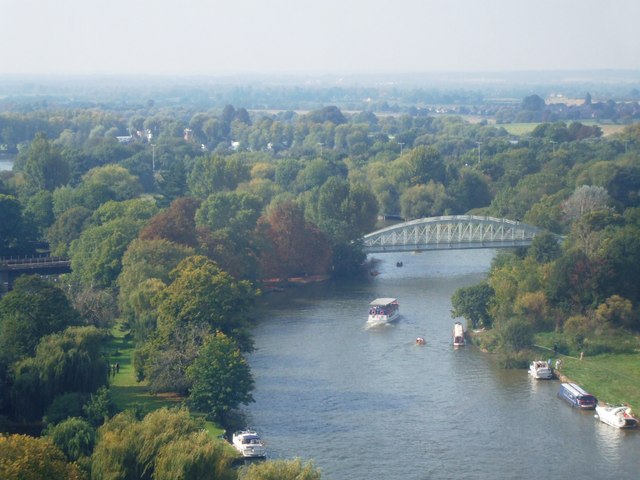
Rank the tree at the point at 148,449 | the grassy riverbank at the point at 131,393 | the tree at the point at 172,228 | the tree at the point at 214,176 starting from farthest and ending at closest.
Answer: the tree at the point at 214,176 → the tree at the point at 172,228 → the grassy riverbank at the point at 131,393 → the tree at the point at 148,449

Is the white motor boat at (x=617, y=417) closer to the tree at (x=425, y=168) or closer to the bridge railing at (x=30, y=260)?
the bridge railing at (x=30, y=260)

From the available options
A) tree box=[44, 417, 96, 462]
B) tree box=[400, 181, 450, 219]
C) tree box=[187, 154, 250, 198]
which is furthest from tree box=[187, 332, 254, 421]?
tree box=[400, 181, 450, 219]


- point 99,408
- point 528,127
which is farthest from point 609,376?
point 528,127

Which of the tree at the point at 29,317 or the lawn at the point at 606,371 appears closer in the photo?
the tree at the point at 29,317

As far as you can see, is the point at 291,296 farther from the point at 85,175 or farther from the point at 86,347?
the point at 85,175

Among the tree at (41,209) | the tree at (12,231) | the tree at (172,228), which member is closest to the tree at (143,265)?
the tree at (172,228)

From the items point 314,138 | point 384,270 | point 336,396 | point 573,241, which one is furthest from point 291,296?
point 314,138

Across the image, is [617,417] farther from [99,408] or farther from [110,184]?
[110,184]
